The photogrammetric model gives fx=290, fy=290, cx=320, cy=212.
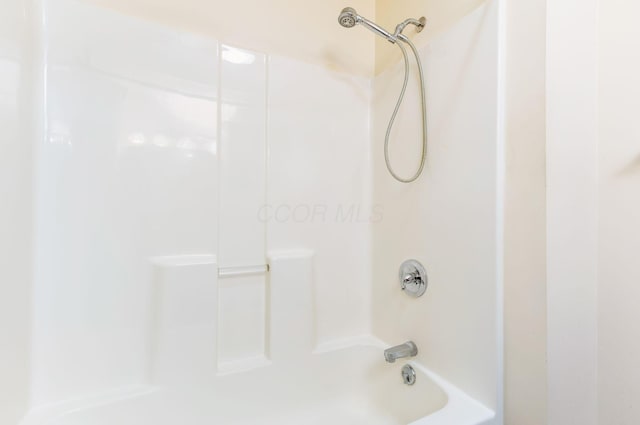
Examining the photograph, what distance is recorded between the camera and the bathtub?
38.2 inches

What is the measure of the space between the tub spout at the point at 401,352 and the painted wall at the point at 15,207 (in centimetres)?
123

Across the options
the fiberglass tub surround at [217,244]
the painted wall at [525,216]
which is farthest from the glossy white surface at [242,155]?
the painted wall at [525,216]

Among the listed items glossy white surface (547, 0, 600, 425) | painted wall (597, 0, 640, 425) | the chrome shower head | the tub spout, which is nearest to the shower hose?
the chrome shower head

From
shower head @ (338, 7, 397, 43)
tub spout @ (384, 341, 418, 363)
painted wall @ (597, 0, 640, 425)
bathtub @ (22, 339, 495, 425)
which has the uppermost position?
shower head @ (338, 7, 397, 43)

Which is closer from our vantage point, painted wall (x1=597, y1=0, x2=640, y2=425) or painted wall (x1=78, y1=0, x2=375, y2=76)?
painted wall (x1=597, y1=0, x2=640, y2=425)

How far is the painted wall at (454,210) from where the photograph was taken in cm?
94

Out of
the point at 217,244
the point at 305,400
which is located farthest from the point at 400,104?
the point at 305,400

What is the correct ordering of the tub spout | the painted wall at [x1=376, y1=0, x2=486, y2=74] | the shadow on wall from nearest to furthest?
the shadow on wall → the painted wall at [x1=376, y1=0, x2=486, y2=74] → the tub spout

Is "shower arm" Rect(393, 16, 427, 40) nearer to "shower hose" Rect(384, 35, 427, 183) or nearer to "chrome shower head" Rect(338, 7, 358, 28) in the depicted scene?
"shower hose" Rect(384, 35, 427, 183)

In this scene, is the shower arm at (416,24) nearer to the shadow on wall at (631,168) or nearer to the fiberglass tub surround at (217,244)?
the fiberglass tub surround at (217,244)

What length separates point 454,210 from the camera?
106 centimetres

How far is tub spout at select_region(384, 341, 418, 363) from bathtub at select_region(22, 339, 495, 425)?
0.05 meters

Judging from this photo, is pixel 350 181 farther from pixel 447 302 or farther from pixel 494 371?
pixel 494 371

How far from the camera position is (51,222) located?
0.98 meters
